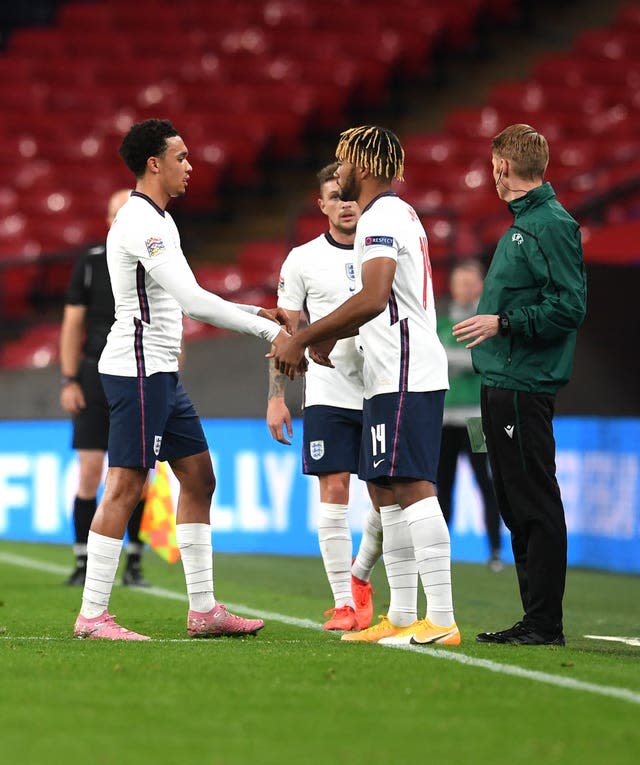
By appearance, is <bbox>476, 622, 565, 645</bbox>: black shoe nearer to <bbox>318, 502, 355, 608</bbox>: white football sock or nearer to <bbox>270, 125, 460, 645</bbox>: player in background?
<bbox>270, 125, 460, 645</bbox>: player in background

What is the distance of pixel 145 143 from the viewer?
241 inches

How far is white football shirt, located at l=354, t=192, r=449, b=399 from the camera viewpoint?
18.4ft

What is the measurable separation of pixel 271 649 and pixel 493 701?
4.42 ft

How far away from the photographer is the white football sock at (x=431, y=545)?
5602 mm

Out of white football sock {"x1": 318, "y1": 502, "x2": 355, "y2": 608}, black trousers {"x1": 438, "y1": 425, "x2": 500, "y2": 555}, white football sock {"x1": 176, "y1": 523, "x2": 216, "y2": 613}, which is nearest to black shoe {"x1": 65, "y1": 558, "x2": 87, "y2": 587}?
white football sock {"x1": 318, "y1": 502, "x2": 355, "y2": 608}

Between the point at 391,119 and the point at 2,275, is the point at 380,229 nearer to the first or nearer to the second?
the point at 2,275

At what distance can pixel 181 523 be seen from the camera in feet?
20.4

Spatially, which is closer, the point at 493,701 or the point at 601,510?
the point at 493,701

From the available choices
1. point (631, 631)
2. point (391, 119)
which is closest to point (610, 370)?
point (631, 631)

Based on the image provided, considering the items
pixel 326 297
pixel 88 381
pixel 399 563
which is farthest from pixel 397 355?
pixel 88 381

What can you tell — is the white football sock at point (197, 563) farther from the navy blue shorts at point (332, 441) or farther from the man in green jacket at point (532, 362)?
the man in green jacket at point (532, 362)

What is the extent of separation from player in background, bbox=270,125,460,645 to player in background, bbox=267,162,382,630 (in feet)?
3.11

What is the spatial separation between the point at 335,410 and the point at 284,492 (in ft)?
16.9

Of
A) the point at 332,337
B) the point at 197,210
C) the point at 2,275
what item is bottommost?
the point at 332,337
